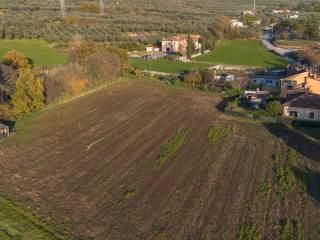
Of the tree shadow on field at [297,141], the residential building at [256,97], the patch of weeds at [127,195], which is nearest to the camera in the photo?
the patch of weeds at [127,195]

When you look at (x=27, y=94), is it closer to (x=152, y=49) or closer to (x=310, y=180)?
(x=310, y=180)

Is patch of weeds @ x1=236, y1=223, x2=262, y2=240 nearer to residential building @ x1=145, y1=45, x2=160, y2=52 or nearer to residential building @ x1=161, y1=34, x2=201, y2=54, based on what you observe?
residential building @ x1=161, y1=34, x2=201, y2=54

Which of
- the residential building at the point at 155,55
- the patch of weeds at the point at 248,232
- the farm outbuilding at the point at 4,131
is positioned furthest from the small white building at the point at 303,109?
the residential building at the point at 155,55

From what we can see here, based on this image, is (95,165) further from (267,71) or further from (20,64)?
(267,71)

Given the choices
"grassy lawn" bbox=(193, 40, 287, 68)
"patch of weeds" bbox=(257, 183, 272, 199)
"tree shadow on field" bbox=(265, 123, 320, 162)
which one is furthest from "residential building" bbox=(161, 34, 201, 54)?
"patch of weeds" bbox=(257, 183, 272, 199)

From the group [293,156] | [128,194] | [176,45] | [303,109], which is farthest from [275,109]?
[176,45]

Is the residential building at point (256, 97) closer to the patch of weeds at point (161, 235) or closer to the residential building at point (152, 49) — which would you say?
the patch of weeds at point (161, 235)
